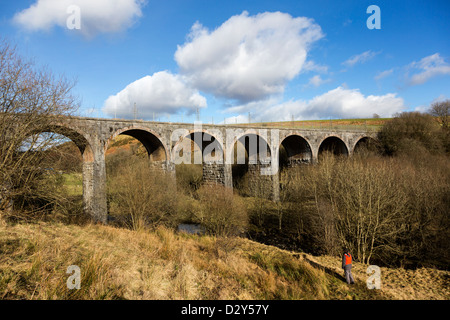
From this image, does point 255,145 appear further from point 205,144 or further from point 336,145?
point 336,145

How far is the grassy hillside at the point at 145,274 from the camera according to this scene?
13.7 feet

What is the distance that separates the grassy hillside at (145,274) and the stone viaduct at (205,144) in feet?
13.3

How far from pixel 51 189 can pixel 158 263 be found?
4.42 meters

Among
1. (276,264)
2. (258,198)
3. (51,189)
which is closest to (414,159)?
(258,198)

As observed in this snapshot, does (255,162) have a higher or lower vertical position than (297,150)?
lower

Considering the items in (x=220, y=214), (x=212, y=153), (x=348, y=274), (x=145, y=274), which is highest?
(x=212, y=153)

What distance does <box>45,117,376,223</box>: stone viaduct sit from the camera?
14555mm

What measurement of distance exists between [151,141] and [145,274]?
44.4 ft

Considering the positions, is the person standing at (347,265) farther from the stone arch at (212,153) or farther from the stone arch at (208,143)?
the stone arch at (208,143)

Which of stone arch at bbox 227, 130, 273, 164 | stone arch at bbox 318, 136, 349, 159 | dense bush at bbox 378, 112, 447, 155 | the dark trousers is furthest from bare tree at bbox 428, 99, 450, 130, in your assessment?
the dark trousers

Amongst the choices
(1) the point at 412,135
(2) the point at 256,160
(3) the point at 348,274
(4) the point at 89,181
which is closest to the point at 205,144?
(2) the point at 256,160

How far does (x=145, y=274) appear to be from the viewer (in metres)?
5.41

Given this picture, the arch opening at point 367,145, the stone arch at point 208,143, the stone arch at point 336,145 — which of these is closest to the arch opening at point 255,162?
the stone arch at point 208,143

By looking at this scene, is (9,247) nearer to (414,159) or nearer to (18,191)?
(18,191)
